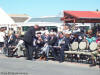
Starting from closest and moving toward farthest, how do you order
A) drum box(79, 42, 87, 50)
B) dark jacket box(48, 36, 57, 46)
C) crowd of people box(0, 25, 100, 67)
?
drum box(79, 42, 87, 50) < crowd of people box(0, 25, 100, 67) < dark jacket box(48, 36, 57, 46)

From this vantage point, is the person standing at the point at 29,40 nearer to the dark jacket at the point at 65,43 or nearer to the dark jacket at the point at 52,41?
the dark jacket at the point at 52,41

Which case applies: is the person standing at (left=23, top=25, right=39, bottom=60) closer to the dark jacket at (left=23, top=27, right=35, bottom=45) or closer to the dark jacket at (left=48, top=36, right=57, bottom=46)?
the dark jacket at (left=23, top=27, right=35, bottom=45)

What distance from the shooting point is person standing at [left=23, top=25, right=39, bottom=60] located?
1170cm

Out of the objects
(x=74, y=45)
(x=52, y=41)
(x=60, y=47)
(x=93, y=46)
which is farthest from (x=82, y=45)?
(x=52, y=41)

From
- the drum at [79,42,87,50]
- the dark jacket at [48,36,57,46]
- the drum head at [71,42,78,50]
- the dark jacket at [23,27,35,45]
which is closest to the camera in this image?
the drum at [79,42,87,50]

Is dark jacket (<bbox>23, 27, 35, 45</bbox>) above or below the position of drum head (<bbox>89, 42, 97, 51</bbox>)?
above

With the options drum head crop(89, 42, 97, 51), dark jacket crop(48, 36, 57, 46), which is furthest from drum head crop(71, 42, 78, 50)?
dark jacket crop(48, 36, 57, 46)

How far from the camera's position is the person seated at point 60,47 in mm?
11031

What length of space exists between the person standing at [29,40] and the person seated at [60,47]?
3.84 feet

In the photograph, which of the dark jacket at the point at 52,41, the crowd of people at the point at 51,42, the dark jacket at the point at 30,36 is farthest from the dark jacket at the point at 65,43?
the dark jacket at the point at 30,36

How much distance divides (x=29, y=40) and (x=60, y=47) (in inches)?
64.8

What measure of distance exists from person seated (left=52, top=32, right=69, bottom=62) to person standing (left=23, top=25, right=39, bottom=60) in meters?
1.17

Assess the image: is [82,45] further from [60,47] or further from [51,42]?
[51,42]

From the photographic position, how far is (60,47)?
11078mm
